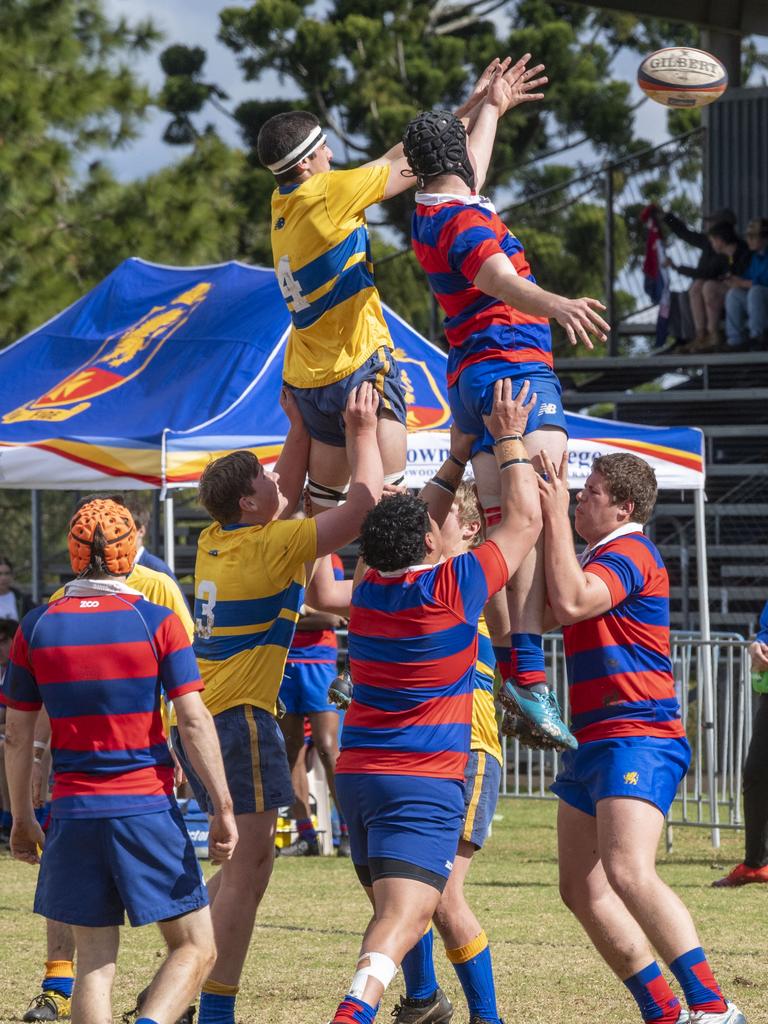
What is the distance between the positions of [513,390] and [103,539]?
1567 mm

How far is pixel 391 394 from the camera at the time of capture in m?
6.20

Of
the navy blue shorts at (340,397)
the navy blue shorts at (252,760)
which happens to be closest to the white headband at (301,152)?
the navy blue shorts at (340,397)

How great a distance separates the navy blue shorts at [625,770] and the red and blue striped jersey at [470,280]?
4.64ft

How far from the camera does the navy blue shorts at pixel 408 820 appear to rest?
5.11 metres

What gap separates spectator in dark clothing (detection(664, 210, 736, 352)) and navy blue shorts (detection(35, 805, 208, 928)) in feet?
47.2

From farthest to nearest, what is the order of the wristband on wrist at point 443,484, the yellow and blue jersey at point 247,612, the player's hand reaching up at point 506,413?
the wristband on wrist at point 443,484 → the yellow and blue jersey at point 247,612 → the player's hand reaching up at point 506,413

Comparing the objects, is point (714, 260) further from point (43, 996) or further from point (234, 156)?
point (43, 996)

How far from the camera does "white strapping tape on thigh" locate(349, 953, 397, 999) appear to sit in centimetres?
482

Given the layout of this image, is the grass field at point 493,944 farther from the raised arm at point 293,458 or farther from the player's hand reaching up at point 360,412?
the player's hand reaching up at point 360,412

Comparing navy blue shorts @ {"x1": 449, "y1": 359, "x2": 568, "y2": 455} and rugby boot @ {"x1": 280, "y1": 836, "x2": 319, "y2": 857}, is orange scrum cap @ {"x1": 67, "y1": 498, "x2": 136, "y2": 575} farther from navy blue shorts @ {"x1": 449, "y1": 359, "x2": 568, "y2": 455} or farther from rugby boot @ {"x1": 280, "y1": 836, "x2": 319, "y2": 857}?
rugby boot @ {"x1": 280, "y1": 836, "x2": 319, "y2": 857}

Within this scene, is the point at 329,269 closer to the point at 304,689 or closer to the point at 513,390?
the point at 513,390

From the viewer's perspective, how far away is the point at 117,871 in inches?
192

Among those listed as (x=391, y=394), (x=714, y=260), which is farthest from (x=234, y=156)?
(x=391, y=394)

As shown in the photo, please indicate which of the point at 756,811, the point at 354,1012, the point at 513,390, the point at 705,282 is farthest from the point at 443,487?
the point at 705,282
